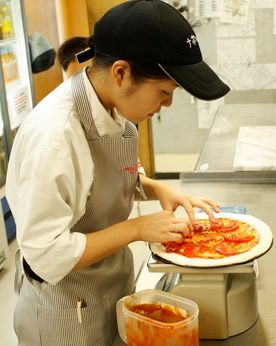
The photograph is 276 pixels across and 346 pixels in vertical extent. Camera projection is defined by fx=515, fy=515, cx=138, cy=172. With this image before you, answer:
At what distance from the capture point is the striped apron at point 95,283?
116 cm

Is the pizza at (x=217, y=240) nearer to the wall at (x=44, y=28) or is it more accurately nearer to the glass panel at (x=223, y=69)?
the glass panel at (x=223, y=69)

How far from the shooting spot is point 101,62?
3.58ft

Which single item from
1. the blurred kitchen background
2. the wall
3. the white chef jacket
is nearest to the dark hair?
the white chef jacket

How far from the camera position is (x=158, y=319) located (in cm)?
104

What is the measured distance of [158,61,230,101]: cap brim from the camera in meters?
1.00

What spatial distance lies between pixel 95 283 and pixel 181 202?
0.29 m

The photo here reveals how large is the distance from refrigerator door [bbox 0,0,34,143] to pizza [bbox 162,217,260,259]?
2514 millimetres

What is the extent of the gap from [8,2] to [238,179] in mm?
2370

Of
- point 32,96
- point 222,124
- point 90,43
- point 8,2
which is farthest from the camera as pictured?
point 32,96

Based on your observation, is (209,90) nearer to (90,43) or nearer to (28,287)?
(90,43)

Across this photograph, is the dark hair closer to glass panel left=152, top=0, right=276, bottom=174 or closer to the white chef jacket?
the white chef jacket

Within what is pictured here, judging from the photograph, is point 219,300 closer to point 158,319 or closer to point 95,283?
point 158,319

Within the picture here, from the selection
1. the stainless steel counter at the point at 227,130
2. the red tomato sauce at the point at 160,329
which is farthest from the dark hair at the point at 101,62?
the stainless steel counter at the point at 227,130

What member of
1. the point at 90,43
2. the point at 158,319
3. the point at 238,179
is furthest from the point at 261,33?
the point at 158,319
